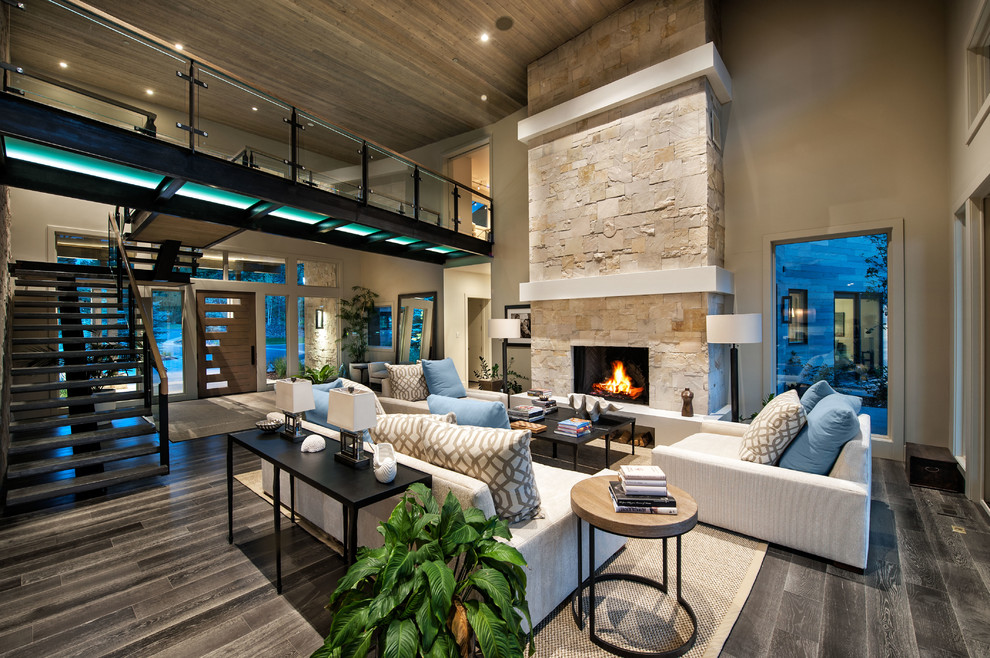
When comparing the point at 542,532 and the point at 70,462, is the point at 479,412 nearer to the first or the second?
the point at 542,532

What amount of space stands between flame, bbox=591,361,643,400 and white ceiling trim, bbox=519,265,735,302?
106 centimetres

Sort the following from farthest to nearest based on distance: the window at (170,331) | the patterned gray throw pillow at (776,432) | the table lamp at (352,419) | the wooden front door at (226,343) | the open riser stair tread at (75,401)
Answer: the wooden front door at (226,343)
the window at (170,331)
the open riser stair tread at (75,401)
the patterned gray throw pillow at (776,432)
the table lamp at (352,419)

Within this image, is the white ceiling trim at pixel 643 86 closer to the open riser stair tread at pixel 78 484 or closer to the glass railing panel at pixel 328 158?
the glass railing panel at pixel 328 158

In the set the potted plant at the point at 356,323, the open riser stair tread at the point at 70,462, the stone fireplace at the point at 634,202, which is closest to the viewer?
the open riser stair tread at the point at 70,462

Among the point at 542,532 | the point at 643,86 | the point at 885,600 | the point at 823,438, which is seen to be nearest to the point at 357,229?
the point at 643,86

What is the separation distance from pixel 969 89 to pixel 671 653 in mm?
4496

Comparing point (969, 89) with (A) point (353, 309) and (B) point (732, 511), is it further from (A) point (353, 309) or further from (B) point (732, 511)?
(A) point (353, 309)

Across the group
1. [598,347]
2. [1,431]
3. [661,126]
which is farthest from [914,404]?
[1,431]

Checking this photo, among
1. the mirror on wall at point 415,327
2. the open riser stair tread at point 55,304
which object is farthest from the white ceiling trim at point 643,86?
the open riser stair tread at point 55,304

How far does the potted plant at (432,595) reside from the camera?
126 centimetres

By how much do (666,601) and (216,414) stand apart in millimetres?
7007

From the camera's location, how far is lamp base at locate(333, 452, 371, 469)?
221 cm

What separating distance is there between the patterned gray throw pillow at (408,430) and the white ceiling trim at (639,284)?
3.36m

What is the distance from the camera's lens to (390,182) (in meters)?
5.84
